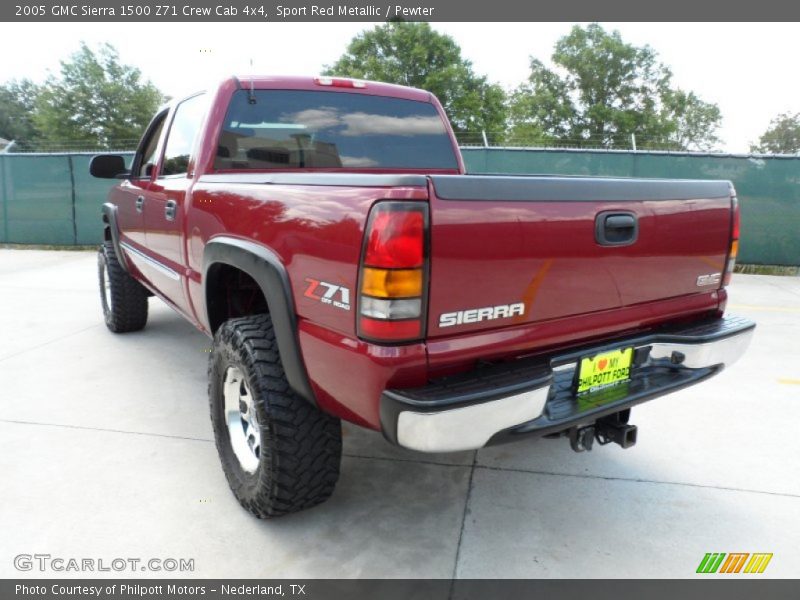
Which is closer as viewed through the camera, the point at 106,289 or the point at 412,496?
the point at 412,496

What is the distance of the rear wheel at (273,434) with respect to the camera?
217cm

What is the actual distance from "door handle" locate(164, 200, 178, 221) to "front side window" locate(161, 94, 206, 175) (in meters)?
0.20

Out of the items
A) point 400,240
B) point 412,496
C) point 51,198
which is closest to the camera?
point 400,240

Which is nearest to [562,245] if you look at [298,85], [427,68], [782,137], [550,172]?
[298,85]

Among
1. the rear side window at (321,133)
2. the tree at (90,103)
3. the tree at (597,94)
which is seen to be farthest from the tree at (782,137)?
the rear side window at (321,133)

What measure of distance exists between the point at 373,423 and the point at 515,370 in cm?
50

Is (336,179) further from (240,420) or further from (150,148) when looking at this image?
(150,148)

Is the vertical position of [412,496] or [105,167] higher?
[105,167]

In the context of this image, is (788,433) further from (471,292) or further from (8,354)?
(8,354)

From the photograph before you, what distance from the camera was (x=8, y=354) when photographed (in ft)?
15.1

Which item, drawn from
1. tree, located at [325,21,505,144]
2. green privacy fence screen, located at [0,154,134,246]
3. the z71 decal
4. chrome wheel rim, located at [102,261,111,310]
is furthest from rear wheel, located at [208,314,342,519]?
tree, located at [325,21,505,144]

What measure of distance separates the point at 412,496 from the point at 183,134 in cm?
247

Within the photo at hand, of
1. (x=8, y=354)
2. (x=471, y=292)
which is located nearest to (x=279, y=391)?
(x=471, y=292)

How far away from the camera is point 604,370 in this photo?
86.1 inches
